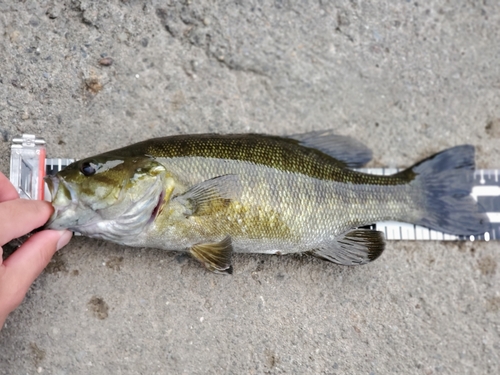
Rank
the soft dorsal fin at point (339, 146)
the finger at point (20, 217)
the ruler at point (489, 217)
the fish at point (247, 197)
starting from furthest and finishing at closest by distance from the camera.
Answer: the ruler at point (489, 217)
the soft dorsal fin at point (339, 146)
the fish at point (247, 197)
the finger at point (20, 217)

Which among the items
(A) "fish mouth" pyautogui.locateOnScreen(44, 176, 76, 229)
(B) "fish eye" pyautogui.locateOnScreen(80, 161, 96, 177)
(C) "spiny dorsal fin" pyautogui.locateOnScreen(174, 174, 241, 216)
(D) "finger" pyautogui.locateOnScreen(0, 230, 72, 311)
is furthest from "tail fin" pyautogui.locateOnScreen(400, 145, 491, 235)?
(D) "finger" pyautogui.locateOnScreen(0, 230, 72, 311)

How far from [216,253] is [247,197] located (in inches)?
12.7

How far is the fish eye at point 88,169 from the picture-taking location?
7.09ft

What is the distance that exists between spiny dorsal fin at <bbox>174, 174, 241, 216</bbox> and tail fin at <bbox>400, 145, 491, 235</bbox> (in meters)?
1.10

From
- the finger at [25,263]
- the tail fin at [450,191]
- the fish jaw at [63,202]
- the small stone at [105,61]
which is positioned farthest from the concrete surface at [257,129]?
the fish jaw at [63,202]

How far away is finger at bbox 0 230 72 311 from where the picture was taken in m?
2.09

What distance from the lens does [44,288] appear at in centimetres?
251

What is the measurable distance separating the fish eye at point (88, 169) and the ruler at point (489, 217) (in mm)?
1548

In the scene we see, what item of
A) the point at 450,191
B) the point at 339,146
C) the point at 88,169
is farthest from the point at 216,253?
the point at 450,191

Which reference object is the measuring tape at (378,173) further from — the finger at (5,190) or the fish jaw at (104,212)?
the fish jaw at (104,212)

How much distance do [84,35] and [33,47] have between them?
0.29 meters

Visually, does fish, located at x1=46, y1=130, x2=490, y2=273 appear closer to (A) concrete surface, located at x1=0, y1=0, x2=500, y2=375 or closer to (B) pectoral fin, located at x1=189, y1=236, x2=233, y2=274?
(B) pectoral fin, located at x1=189, y1=236, x2=233, y2=274

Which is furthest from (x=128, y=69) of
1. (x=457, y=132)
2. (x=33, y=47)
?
(x=457, y=132)

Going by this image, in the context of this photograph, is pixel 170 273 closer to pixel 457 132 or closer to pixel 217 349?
pixel 217 349
